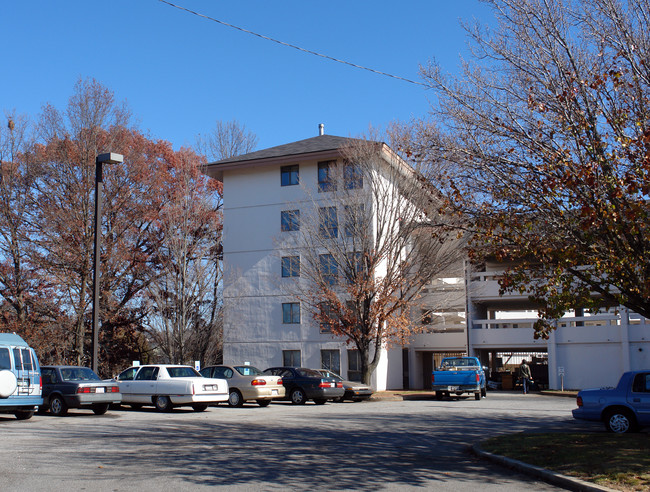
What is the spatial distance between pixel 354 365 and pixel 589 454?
26139mm

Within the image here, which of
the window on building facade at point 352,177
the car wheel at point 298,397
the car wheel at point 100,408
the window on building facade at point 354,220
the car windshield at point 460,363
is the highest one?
the window on building facade at point 352,177

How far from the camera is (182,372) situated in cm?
2150

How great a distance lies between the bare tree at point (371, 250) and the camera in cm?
3058

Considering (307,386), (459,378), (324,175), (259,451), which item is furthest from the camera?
(324,175)

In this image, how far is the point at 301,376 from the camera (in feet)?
86.6

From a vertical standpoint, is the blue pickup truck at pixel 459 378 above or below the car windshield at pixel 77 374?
below

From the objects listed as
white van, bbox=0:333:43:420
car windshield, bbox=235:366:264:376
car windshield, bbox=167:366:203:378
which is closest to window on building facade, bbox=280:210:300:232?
car windshield, bbox=235:366:264:376

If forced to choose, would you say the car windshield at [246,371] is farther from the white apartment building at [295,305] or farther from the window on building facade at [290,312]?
the window on building facade at [290,312]

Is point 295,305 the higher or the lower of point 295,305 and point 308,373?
the higher

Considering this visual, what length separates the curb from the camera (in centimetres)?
882

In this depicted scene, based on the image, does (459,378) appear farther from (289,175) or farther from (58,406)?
(289,175)

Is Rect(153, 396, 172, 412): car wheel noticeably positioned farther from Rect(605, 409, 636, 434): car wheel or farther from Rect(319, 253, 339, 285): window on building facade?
Rect(319, 253, 339, 285): window on building facade

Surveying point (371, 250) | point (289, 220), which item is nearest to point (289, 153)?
point (289, 220)

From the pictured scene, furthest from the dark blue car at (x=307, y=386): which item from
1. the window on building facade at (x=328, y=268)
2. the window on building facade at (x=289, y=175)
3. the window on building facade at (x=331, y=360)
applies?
the window on building facade at (x=289, y=175)
